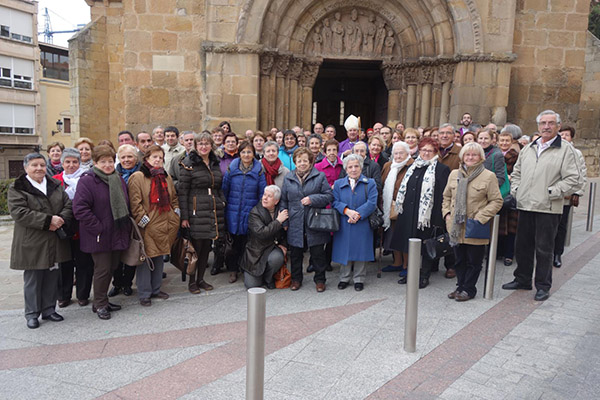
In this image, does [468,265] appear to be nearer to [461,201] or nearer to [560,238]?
[461,201]

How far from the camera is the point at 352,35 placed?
1073 cm

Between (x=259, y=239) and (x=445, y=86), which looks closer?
(x=259, y=239)

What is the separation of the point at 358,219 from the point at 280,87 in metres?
5.80

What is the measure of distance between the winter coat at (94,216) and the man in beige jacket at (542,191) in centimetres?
444

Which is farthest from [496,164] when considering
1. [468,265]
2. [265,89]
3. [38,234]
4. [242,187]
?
[265,89]

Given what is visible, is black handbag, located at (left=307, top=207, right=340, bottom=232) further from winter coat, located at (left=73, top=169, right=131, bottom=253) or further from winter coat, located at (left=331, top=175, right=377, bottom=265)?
winter coat, located at (left=73, top=169, right=131, bottom=253)

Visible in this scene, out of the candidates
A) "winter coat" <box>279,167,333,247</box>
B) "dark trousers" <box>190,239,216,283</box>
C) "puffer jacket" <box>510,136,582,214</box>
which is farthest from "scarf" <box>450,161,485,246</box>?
"dark trousers" <box>190,239,216,283</box>

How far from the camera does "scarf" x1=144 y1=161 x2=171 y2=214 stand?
196 inches

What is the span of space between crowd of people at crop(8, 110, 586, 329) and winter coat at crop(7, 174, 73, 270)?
1 centimetres

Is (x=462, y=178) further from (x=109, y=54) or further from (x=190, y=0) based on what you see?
(x=109, y=54)

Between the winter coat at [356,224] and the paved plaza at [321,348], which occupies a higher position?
the winter coat at [356,224]

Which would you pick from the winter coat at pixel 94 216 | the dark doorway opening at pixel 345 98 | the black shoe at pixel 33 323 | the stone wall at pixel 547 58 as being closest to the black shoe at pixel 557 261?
the stone wall at pixel 547 58

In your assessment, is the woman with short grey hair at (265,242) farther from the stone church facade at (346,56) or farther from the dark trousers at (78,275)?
the stone church facade at (346,56)

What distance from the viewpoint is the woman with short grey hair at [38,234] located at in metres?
4.35
